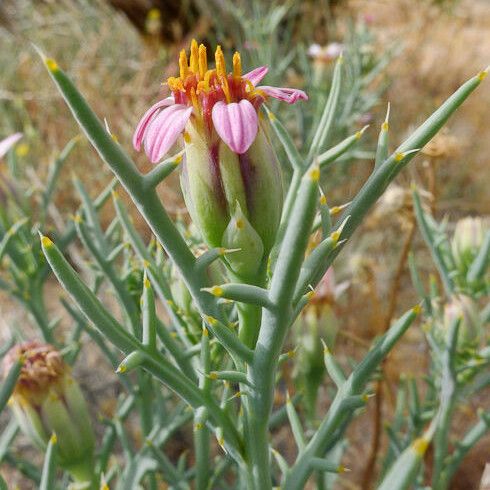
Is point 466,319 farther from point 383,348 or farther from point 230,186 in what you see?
point 230,186

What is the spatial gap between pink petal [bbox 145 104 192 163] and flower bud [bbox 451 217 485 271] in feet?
1.99

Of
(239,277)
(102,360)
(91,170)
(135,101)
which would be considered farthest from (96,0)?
(239,277)

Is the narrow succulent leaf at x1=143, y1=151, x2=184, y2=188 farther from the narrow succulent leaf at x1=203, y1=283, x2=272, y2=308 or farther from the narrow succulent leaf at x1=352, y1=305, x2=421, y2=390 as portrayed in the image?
the narrow succulent leaf at x1=352, y1=305, x2=421, y2=390

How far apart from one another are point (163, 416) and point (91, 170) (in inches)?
96.2

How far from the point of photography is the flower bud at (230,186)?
1.55 ft

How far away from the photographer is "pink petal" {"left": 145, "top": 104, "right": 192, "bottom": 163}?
17.9 inches

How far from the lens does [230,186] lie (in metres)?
0.47

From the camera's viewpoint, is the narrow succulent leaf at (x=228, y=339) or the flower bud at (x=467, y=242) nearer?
the narrow succulent leaf at (x=228, y=339)

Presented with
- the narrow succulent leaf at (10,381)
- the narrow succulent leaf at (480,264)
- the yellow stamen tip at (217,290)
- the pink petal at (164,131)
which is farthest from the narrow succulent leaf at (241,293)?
the narrow succulent leaf at (480,264)

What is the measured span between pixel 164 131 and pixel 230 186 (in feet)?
0.20

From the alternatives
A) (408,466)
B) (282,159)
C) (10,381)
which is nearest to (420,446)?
(408,466)

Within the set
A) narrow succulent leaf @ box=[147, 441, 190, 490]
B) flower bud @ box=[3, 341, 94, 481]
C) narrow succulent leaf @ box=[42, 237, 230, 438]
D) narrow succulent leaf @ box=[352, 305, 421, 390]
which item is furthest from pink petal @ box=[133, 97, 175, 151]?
narrow succulent leaf @ box=[147, 441, 190, 490]

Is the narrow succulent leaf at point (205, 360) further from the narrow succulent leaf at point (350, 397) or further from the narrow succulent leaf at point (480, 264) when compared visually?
the narrow succulent leaf at point (480, 264)

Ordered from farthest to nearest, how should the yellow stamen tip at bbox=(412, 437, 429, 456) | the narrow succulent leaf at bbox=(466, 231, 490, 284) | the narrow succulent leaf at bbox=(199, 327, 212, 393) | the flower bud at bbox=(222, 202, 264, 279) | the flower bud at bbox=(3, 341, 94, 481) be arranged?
the narrow succulent leaf at bbox=(466, 231, 490, 284) < the flower bud at bbox=(3, 341, 94, 481) < the narrow succulent leaf at bbox=(199, 327, 212, 393) < the flower bud at bbox=(222, 202, 264, 279) < the yellow stamen tip at bbox=(412, 437, 429, 456)
